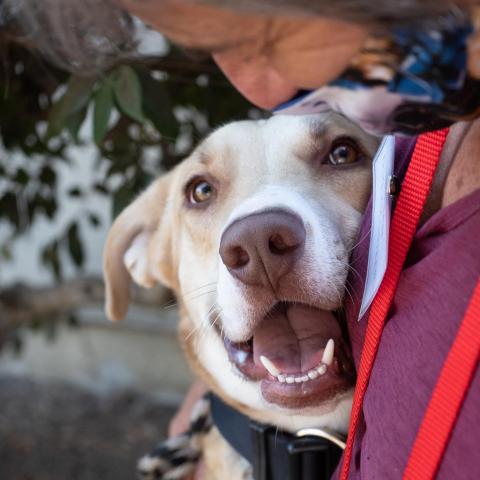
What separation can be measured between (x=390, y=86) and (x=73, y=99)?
1381 millimetres

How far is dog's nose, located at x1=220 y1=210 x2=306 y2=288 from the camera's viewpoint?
1.53 metres

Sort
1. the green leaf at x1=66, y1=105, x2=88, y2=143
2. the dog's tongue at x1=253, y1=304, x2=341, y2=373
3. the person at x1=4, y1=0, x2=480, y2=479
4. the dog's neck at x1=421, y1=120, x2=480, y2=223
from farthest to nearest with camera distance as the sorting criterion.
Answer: the green leaf at x1=66, y1=105, x2=88, y2=143
the dog's tongue at x1=253, y1=304, x2=341, y2=373
the dog's neck at x1=421, y1=120, x2=480, y2=223
the person at x1=4, y1=0, x2=480, y2=479

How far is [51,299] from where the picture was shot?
411 centimetres

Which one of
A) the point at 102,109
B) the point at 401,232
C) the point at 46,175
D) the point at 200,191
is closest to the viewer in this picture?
the point at 401,232

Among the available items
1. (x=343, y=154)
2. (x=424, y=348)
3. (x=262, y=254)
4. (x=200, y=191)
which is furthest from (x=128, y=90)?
(x=424, y=348)

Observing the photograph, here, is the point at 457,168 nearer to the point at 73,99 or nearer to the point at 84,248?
the point at 73,99

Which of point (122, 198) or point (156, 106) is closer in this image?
point (156, 106)

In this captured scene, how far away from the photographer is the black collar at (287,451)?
1.79 meters

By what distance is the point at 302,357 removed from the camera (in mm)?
1773

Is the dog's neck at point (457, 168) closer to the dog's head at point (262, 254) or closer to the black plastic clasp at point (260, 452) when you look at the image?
the dog's head at point (262, 254)

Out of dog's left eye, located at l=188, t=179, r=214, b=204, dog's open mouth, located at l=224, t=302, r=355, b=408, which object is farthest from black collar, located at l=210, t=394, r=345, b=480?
dog's left eye, located at l=188, t=179, r=214, b=204

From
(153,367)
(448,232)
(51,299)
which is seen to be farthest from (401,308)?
(153,367)

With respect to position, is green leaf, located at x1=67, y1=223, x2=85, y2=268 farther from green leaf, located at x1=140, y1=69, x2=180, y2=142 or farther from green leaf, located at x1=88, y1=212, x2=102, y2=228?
green leaf, located at x1=140, y1=69, x2=180, y2=142

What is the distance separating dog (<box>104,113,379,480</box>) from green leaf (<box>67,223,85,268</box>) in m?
1.02
